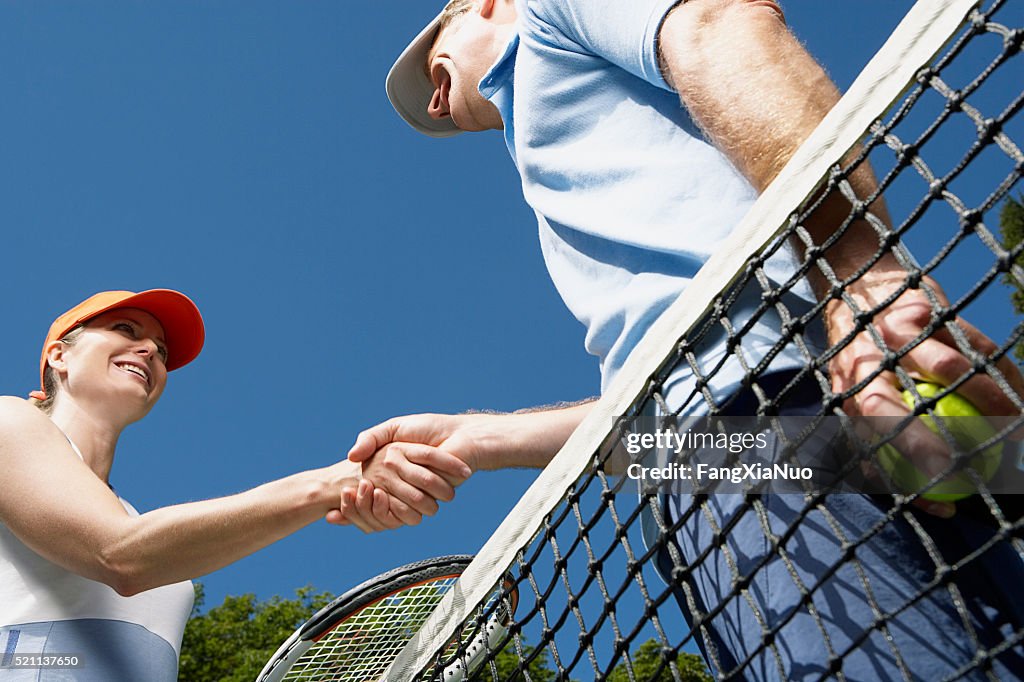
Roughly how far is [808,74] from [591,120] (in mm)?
608

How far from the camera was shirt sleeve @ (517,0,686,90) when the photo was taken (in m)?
2.17

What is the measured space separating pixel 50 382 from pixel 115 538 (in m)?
1.27

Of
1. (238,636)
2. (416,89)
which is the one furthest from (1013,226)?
(238,636)

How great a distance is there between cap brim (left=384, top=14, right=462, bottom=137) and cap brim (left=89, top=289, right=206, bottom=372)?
1.17 meters

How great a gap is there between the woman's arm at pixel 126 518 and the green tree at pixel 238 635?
19523 mm

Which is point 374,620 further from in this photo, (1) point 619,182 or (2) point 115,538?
(1) point 619,182

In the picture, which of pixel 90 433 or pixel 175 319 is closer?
pixel 90 433

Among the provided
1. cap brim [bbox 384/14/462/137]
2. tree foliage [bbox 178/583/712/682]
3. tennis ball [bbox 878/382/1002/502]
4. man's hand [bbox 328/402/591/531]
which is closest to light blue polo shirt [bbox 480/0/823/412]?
tennis ball [bbox 878/382/1002/502]

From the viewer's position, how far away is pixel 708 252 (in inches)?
81.3

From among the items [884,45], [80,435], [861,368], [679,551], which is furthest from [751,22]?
[80,435]

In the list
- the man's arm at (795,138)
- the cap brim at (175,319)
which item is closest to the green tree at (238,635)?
the cap brim at (175,319)

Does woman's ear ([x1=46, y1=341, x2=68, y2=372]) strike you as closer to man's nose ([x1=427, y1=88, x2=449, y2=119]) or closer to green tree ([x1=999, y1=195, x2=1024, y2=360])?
man's nose ([x1=427, y1=88, x2=449, y2=119])

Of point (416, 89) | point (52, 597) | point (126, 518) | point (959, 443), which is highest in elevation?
point (416, 89)

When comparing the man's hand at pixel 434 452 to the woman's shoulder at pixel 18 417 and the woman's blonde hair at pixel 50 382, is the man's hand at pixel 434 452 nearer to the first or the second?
the woman's shoulder at pixel 18 417
